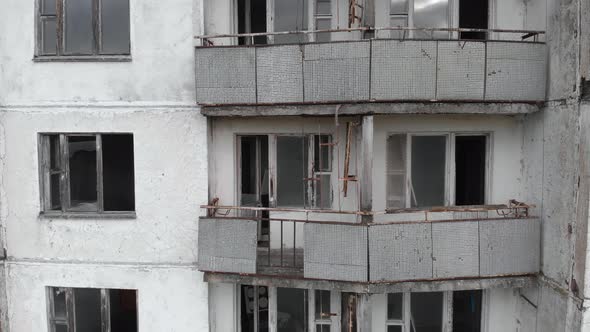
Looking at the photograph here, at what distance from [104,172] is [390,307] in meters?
6.24

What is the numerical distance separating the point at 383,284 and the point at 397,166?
7.56 ft

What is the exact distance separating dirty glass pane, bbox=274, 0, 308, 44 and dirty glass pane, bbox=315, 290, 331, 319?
498 cm

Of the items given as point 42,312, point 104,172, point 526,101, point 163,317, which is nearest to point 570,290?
point 526,101

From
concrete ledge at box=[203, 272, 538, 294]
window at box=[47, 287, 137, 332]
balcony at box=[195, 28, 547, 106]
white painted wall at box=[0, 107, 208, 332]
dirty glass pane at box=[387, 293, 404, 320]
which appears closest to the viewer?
balcony at box=[195, 28, 547, 106]

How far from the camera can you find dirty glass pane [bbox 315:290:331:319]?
9.09 m

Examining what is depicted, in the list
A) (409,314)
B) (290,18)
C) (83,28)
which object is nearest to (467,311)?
(409,314)

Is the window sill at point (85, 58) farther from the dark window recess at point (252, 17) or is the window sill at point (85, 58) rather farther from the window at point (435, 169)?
the window at point (435, 169)

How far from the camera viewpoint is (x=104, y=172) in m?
8.85

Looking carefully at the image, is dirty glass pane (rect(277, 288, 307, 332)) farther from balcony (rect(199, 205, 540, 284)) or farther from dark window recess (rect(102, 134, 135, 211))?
dark window recess (rect(102, 134, 135, 211))

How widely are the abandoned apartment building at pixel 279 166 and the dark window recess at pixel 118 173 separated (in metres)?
0.03

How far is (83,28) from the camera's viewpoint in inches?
342

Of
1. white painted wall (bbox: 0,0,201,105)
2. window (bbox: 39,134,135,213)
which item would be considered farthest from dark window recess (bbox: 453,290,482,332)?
window (bbox: 39,134,135,213)

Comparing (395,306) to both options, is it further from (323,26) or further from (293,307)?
(323,26)

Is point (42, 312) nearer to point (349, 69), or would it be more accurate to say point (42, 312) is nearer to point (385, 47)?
point (349, 69)
